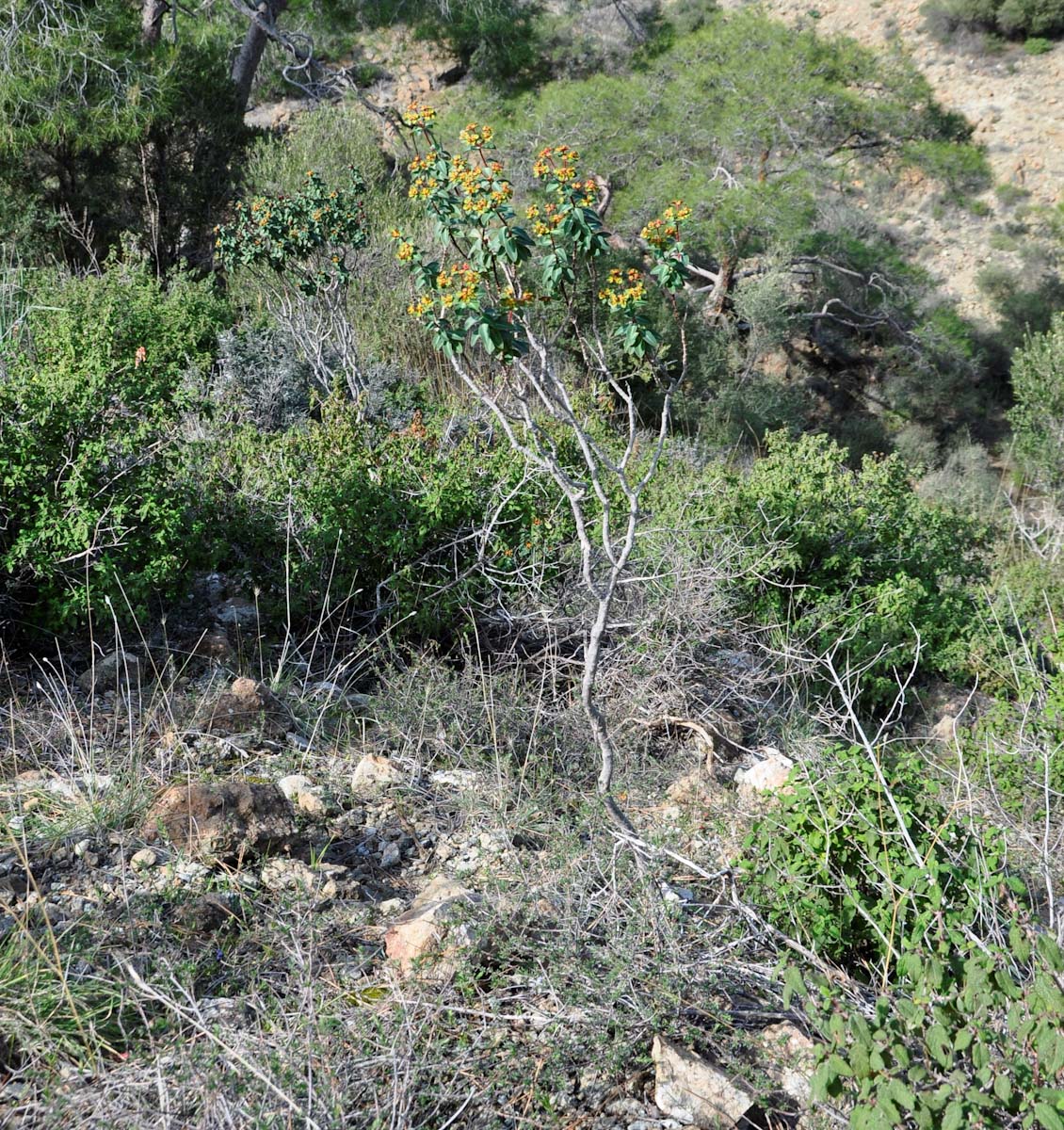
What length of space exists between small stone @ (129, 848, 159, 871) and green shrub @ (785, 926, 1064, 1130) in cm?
157

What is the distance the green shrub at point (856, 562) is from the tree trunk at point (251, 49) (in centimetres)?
954

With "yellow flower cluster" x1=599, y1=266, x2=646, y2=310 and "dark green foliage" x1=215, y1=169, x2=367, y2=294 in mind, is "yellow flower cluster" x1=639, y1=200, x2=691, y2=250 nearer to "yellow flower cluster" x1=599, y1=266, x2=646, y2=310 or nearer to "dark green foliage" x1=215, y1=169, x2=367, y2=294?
"yellow flower cluster" x1=599, y1=266, x2=646, y2=310

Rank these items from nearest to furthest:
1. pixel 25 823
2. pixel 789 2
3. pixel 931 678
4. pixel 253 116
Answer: pixel 25 823 < pixel 931 678 < pixel 253 116 < pixel 789 2

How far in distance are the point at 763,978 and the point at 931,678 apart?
3.95m

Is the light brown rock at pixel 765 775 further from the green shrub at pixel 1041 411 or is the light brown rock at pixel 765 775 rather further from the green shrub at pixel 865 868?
the green shrub at pixel 1041 411

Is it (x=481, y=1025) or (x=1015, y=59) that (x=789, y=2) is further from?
(x=481, y=1025)

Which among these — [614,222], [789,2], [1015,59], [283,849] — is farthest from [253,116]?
[283,849]

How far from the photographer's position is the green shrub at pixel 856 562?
4918mm

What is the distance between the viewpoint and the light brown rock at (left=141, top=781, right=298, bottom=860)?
2.60 meters

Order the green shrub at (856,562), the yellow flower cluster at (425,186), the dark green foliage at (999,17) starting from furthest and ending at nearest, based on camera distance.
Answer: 1. the dark green foliage at (999,17)
2. the green shrub at (856,562)
3. the yellow flower cluster at (425,186)

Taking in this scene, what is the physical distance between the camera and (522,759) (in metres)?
3.44

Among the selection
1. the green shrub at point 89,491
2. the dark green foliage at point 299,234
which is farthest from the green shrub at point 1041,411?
the green shrub at point 89,491

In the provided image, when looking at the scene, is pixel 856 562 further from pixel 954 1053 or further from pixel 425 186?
pixel 954 1053

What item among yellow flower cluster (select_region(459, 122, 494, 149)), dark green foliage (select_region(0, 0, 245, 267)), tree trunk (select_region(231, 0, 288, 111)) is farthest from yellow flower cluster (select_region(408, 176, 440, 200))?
tree trunk (select_region(231, 0, 288, 111))
